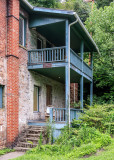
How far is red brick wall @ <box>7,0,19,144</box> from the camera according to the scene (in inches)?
370

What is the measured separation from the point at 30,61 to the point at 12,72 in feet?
7.22

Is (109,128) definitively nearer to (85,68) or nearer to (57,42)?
(85,68)

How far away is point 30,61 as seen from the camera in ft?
38.2

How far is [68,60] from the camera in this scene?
10672mm

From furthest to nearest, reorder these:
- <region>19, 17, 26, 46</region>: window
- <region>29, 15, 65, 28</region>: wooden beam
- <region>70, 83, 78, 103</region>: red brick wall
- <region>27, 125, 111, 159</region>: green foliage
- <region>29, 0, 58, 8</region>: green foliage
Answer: <region>29, 0, 58, 8</region>: green foliage → <region>70, 83, 78, 103</region>: red brick wall → <region>19, 17, 26, 46</region>: window → <region>29, 15, 65, 28</region>: wooden beam → <region>27, 125, 111, 159</region>: green foliage

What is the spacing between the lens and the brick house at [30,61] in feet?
31.1

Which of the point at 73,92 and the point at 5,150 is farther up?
the point at 73,92

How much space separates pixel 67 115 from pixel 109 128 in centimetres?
221

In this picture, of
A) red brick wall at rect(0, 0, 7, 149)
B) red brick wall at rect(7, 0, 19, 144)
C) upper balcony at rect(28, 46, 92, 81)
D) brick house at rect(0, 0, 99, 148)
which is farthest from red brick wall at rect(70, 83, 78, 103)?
red brick wall at rect(0, 0, 7, 149)

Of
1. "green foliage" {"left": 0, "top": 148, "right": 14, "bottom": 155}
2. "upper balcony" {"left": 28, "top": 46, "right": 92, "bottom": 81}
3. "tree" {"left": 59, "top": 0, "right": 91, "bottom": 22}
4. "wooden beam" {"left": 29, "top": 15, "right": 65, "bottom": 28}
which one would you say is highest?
"tree" {"left": 59, "top": 0, "right": 91, "bottom": 22}

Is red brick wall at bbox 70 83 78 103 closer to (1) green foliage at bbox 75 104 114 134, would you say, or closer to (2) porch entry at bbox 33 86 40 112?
(2) porch entry at bbox 33 86 40 112

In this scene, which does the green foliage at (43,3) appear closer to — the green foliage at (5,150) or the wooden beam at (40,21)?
the wooden beam at (40,21)

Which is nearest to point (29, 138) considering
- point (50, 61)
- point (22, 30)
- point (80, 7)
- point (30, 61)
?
point (50, 61)

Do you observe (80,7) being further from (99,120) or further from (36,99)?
(99,120)
